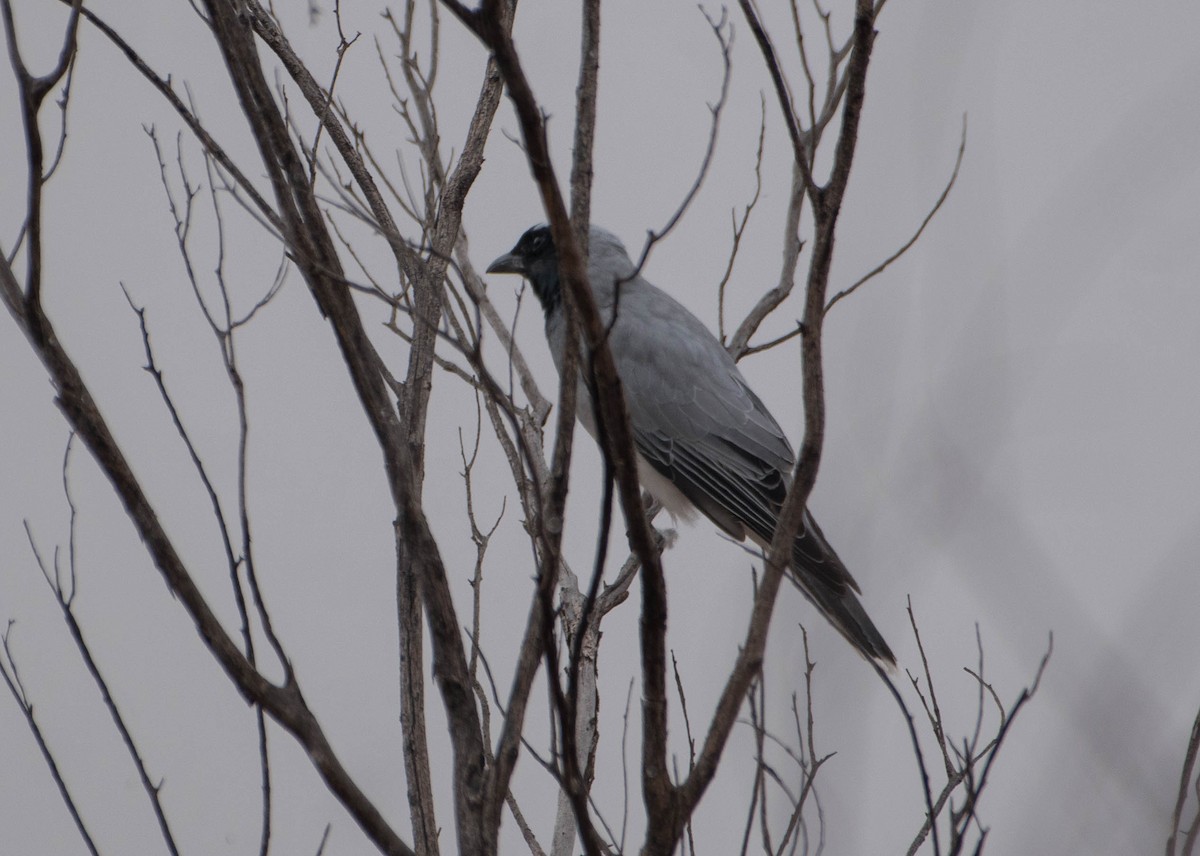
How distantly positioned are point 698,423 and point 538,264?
3.71ft

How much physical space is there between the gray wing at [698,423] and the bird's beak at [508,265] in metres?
0.72

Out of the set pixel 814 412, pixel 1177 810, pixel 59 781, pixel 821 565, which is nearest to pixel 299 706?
pixel 59 781

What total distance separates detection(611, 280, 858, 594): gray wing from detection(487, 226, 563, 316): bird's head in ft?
1.72

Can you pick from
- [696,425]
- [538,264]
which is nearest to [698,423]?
[696,425]

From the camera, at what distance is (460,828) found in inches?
70.6

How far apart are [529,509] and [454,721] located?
3.11ft

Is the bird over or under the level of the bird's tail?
over

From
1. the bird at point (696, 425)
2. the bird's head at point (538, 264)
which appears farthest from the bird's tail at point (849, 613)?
the bird's head at point (538, 264)

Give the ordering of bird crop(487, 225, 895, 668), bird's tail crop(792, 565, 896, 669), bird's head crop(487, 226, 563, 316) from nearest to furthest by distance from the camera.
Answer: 1. bird's tail crop(792, 565, 896, 669)
2. bird crop(487, 225, 895, 668)
3. bird's head crop(487, 226, 563, 316)

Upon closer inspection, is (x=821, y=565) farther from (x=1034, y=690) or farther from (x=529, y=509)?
(x=1034, y=690)

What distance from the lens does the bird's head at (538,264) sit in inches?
205

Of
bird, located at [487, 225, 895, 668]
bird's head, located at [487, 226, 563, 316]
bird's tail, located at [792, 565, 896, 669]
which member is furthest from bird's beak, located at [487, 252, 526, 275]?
bird's tail, located at [792, 565, 896, 669]

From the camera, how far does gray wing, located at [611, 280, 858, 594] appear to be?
4.71m

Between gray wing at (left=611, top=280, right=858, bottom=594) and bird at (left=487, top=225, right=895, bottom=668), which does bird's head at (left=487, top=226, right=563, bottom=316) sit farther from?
gray wing at (left=611, top=280, right=858, bottom=594)
